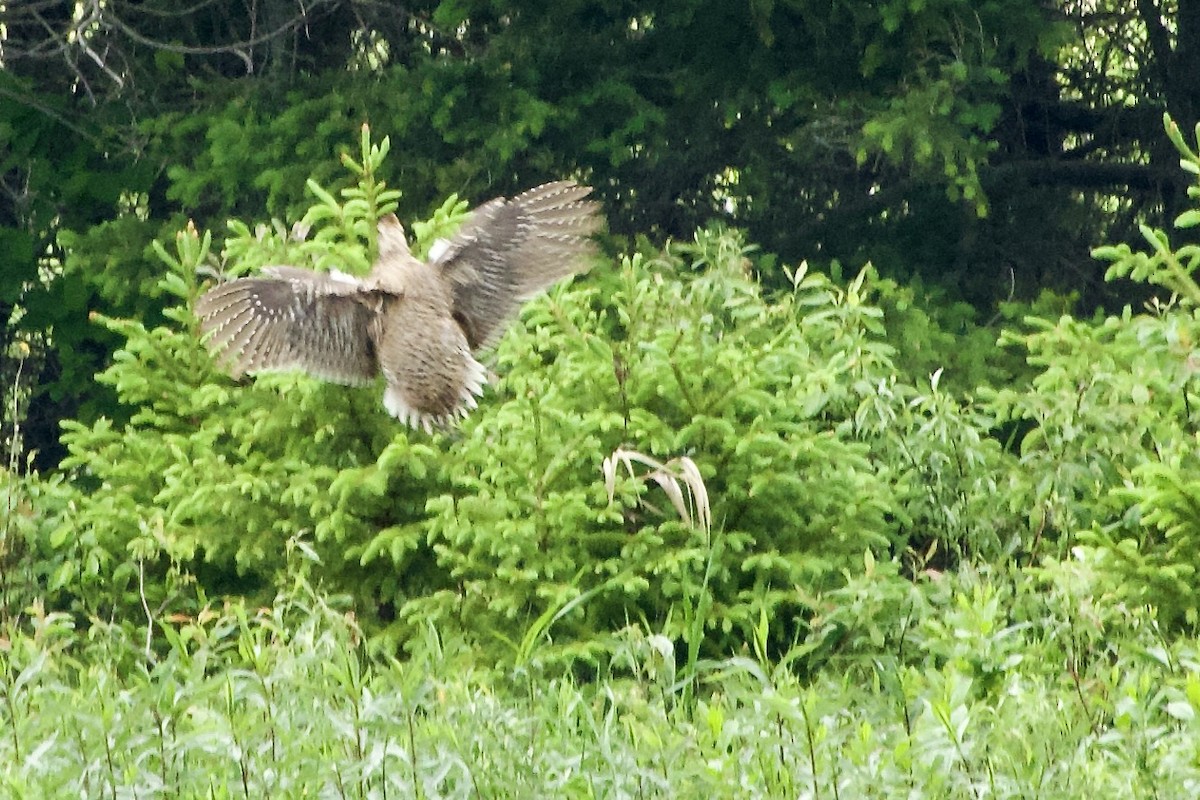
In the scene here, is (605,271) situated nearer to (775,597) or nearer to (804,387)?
(804,387)

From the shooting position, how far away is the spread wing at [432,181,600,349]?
5160mm

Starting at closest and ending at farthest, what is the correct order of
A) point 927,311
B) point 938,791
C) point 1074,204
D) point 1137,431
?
point 938,791 < point 1137,431 < point 927,311 < point 1074,204

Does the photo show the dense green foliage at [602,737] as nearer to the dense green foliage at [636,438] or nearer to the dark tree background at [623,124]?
the dense green foliage at [636,438]

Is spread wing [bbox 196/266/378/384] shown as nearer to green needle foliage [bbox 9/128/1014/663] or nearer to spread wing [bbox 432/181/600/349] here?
green needle foliage [bbox 9/128/1014/663]

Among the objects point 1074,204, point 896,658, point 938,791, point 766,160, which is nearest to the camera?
point 938,791

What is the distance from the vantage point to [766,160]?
25.8ft

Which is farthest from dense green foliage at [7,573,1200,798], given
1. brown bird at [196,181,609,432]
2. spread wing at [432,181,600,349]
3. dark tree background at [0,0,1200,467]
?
dark tree background at [0,0,1200,467]

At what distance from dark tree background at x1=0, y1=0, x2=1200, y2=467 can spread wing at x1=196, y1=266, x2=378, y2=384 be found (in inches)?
90.8

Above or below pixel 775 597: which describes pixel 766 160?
above

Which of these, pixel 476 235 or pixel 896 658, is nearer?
pixel 896 658

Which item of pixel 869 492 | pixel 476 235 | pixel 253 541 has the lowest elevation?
pixel 253 541

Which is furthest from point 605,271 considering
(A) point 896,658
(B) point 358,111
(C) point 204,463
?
(A) point 896,658

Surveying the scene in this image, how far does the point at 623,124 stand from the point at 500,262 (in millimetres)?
2473

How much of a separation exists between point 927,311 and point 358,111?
103 inches
